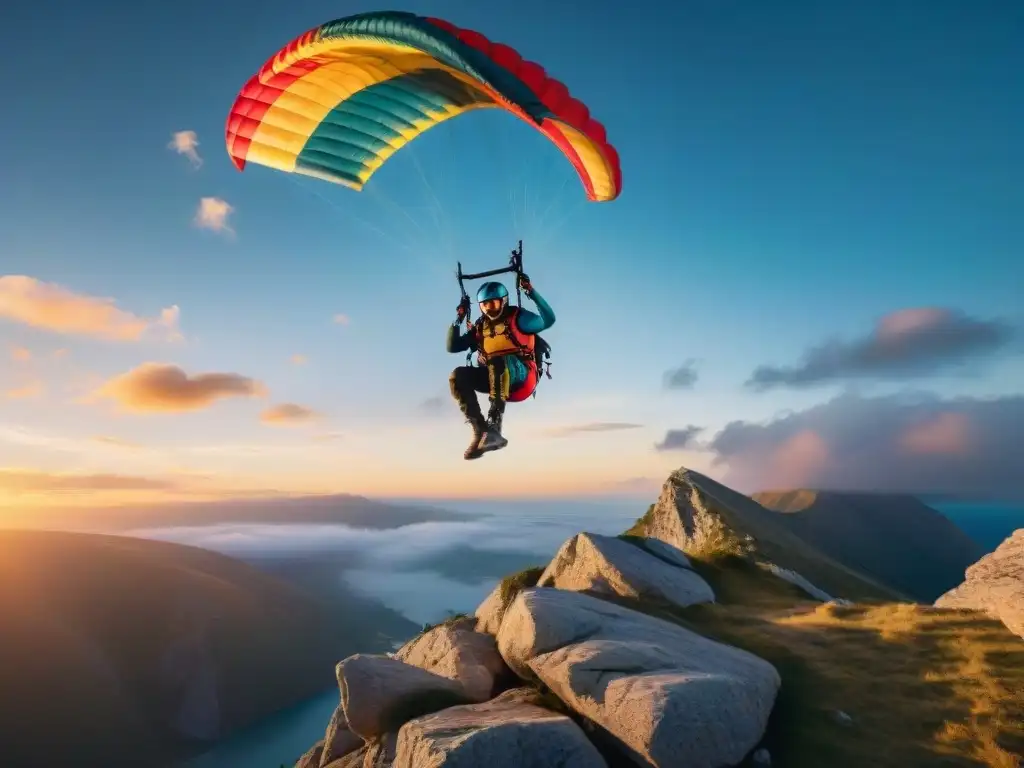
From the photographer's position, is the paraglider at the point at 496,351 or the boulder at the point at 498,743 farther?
the paraglider at the point at 496,351

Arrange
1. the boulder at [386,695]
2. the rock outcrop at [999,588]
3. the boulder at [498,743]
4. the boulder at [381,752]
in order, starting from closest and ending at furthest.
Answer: the boulder at [498,743], the boulder at [381,752], the boulder at [386,695], the rock outcrop at [999,588]

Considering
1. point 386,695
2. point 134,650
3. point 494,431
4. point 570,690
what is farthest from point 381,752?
point 134,650

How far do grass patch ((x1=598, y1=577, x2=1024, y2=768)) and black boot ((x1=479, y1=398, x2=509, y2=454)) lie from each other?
5166 mm

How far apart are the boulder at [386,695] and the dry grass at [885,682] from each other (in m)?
5.52

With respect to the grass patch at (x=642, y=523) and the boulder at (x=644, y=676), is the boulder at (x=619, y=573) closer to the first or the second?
the boulder at (x=644, y=676)

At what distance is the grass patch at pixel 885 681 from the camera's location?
8508 mm

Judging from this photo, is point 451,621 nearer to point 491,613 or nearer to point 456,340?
point 491,613

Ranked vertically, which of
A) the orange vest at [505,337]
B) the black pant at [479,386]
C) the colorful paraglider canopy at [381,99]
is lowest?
the black pant at [479,386]

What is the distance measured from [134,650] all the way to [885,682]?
443ft

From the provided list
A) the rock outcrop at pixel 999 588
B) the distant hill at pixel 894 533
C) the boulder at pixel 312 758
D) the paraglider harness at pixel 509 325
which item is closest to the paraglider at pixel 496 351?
the paraglider harness at pixel 509 325

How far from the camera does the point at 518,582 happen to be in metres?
16.6

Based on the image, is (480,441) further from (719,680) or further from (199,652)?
(199,652)

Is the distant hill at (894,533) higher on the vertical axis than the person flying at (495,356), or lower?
lower

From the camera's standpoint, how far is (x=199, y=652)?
113688mm
